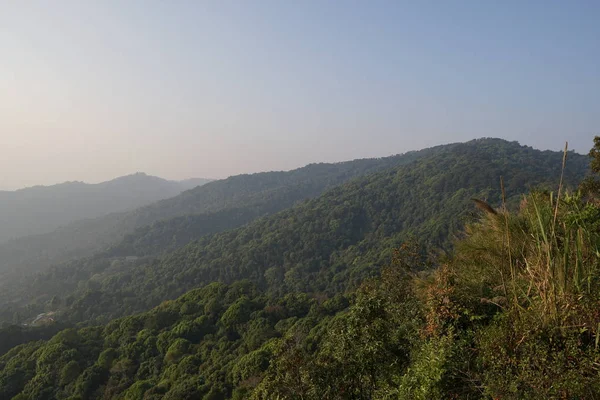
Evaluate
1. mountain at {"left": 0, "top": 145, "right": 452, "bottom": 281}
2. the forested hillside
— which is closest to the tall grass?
the forested hillside

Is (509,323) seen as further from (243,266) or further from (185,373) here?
A: (243,266)

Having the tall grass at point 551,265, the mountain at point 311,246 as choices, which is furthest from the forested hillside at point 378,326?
the mountain at point 311,246

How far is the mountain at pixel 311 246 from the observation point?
218ft

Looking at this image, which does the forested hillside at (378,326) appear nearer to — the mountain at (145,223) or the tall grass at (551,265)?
the tall grass at (551,265)

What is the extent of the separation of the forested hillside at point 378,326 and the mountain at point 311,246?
0.73 metres

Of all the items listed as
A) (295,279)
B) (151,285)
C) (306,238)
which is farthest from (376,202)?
(151,285)

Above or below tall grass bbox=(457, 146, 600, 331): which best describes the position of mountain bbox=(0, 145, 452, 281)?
below

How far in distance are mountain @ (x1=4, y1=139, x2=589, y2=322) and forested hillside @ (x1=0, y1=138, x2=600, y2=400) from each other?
0.73 metres


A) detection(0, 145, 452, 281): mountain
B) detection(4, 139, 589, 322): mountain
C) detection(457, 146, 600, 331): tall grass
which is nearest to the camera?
detection(457, 146, 600, 331): tall grass

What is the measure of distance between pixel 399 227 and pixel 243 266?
39.8 metres

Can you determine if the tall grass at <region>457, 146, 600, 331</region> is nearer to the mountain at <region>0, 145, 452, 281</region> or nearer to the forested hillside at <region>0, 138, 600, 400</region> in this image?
the forested hillside at <region>0, 138, 600, 400</region>

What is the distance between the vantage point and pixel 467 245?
21.9 ft

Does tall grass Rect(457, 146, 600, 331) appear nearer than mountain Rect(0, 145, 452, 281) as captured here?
Yes

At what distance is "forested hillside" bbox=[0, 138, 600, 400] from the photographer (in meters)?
3.70
